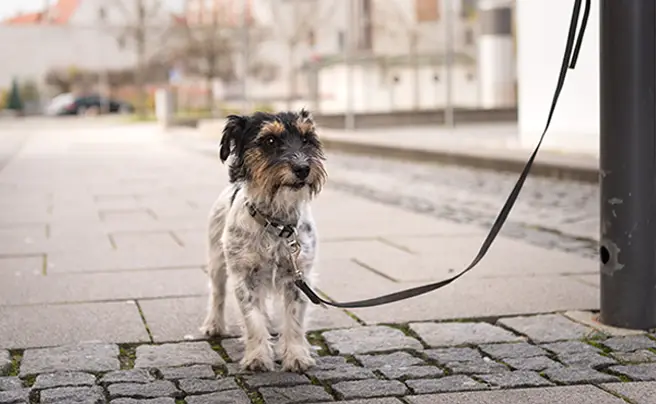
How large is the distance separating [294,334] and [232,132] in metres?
0.89

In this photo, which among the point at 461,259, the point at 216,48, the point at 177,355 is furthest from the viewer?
the point at 216,48

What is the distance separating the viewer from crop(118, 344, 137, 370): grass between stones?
14.8 feet

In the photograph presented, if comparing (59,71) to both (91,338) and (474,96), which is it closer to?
(474,96)

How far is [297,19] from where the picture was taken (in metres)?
47.9

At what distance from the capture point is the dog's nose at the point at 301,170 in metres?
4.26

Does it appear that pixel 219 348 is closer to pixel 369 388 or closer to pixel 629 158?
pixel 369 388

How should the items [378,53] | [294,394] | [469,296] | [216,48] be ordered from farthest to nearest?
[216,48] < [378,53] < [469,296] < [294,394]

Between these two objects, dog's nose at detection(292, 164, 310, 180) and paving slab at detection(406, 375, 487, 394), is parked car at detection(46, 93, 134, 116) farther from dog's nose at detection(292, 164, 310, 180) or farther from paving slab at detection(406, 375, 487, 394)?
paving slab at detection(406, 375, 487, 394)

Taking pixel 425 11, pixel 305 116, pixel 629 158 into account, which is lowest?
pixel 629 158

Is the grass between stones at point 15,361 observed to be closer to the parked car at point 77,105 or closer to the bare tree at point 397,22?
the bare tree at point 397,22

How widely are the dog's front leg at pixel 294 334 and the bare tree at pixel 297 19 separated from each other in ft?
134

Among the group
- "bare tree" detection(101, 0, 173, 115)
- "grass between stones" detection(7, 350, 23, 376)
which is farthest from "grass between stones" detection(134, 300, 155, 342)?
"bare tree" detection(101, 0, 173, 115)

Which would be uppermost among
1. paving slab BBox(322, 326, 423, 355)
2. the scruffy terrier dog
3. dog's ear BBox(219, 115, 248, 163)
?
dog's ear BBox(219, 115, 248, 163)

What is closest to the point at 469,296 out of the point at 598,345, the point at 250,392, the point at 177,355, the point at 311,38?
the point at 598,345
